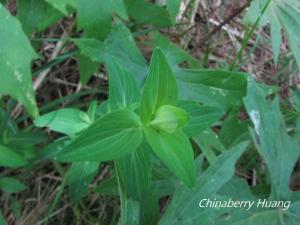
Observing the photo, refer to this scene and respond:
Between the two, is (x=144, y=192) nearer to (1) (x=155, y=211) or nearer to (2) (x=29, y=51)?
(1) (x=155, y=211)

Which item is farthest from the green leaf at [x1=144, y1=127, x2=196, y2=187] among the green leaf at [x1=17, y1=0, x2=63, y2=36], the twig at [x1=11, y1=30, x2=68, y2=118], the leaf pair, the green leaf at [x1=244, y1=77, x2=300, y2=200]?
the twig at [x1=11, y1=30, x2=68, y2=118]

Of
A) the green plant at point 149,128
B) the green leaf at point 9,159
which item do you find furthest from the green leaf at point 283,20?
the green leaf at point 9,159

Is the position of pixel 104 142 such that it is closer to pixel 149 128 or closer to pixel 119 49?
pixel 149 128

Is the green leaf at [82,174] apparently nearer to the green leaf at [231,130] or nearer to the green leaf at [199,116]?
the green leaf at [199,116]

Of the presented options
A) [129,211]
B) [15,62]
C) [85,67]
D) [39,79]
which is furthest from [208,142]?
[39,79]

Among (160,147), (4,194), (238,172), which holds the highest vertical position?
(160,147)

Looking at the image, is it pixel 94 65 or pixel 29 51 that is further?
pixel 94 65

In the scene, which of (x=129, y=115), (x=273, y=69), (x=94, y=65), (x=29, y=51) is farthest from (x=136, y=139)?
(x=273, y=69)
